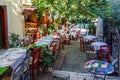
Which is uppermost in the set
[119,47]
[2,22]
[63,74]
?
[2,22]

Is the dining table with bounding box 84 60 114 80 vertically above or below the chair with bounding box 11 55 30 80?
below

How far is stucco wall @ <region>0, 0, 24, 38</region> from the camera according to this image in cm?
1102

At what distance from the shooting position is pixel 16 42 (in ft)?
34.2

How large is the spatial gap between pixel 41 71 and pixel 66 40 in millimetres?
8643

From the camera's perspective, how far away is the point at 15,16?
38.2 ft

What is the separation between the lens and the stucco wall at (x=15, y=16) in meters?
11.0

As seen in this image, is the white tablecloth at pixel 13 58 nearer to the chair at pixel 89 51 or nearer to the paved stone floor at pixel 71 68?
the paved stone floor at pixel 71 68

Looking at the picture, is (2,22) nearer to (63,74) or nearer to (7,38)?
(7,38)

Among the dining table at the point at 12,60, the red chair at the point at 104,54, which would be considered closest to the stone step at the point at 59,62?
the red chair at the point at 104,54

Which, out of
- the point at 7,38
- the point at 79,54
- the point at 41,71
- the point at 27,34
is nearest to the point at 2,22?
the point at 7,38

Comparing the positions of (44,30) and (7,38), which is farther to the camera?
(44,30)

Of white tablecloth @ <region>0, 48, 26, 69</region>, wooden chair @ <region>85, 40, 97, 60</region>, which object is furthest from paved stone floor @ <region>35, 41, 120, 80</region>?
white tablecloth @ <region>0, 48, 26, 69</region>

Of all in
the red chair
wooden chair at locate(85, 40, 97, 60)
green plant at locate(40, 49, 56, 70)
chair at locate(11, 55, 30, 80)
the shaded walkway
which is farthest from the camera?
wooden chair at locate(85, 40, 97, 60)

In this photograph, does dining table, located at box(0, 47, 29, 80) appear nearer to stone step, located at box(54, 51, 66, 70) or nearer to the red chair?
stone step, located at box(54, 51, 66, 70)
